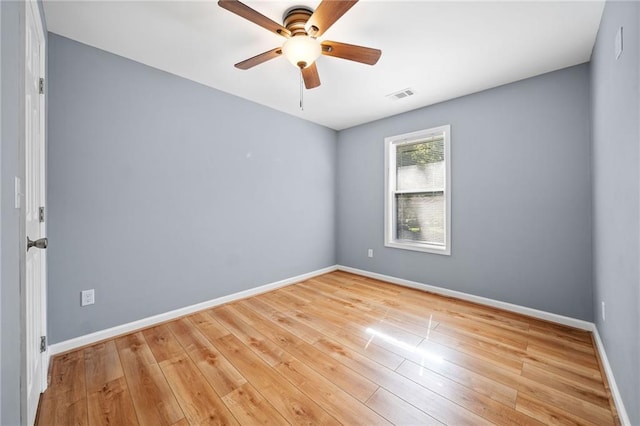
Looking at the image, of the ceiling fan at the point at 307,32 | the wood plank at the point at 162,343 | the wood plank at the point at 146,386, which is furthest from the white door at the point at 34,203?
the ceiling fan at the point at 307,32

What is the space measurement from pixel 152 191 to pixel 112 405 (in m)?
1.74

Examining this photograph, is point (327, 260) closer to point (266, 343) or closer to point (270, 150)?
point (270, 150)

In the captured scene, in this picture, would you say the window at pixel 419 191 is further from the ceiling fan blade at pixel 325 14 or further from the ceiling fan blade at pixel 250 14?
the ceiling fan blade at pixel 250 14

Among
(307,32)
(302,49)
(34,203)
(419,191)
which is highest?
(307,32)

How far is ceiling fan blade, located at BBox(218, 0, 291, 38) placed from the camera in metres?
1.44

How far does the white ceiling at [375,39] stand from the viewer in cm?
181

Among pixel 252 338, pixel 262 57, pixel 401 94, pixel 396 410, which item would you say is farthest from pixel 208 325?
pixel 401 94

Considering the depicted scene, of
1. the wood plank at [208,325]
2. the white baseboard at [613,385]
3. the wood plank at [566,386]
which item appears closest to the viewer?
the white baseboard at [613,385]

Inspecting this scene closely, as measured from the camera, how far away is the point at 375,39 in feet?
7.04

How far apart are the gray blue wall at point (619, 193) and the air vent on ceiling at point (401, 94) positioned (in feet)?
5.01

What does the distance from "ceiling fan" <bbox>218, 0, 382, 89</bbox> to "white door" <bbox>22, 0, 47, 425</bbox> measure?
1.18 m

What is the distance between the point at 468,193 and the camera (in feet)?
10.3

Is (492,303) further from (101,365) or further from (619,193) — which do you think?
(101,365)

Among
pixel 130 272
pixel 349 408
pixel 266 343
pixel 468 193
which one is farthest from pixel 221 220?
pixel 468 193
